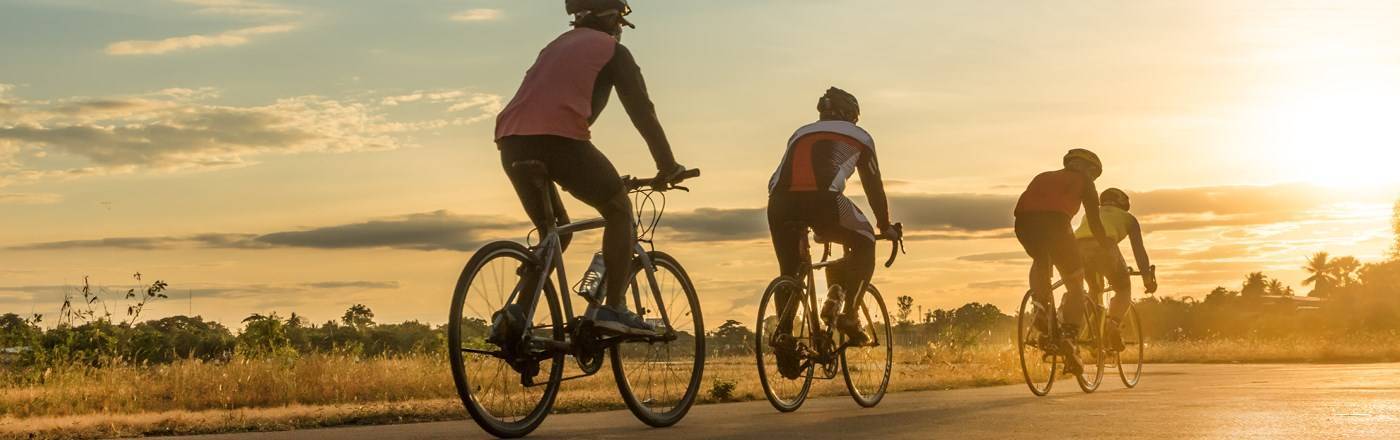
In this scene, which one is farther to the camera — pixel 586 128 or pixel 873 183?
pixel 873 183

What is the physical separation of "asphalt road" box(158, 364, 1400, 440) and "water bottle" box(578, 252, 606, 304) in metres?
0.65

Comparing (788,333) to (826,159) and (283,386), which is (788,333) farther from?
(283,386)

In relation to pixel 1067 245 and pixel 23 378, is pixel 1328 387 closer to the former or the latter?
pixel 1067 245

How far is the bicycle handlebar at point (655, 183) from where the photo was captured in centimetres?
695

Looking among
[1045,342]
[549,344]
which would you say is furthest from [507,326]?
[1045,342]

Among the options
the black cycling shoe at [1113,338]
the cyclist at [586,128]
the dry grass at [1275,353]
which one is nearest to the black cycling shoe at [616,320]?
the cyclist at [586,128]

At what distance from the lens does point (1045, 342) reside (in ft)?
37.9

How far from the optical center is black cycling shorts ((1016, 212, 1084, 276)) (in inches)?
456

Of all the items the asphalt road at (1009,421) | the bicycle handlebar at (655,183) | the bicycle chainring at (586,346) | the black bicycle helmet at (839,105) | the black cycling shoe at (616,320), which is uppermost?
the black bicycle helmet at (839,105)

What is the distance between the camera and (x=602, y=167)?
21.7 ft

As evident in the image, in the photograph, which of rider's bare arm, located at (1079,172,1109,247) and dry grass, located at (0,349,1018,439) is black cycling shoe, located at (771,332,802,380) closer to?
dry grass, located at (0,349,1018,439)

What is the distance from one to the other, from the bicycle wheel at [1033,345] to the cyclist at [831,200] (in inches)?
104

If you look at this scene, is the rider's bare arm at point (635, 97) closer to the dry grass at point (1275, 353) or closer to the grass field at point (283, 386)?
the grass field at point (283, 386)

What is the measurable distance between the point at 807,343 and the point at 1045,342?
10.7ft
